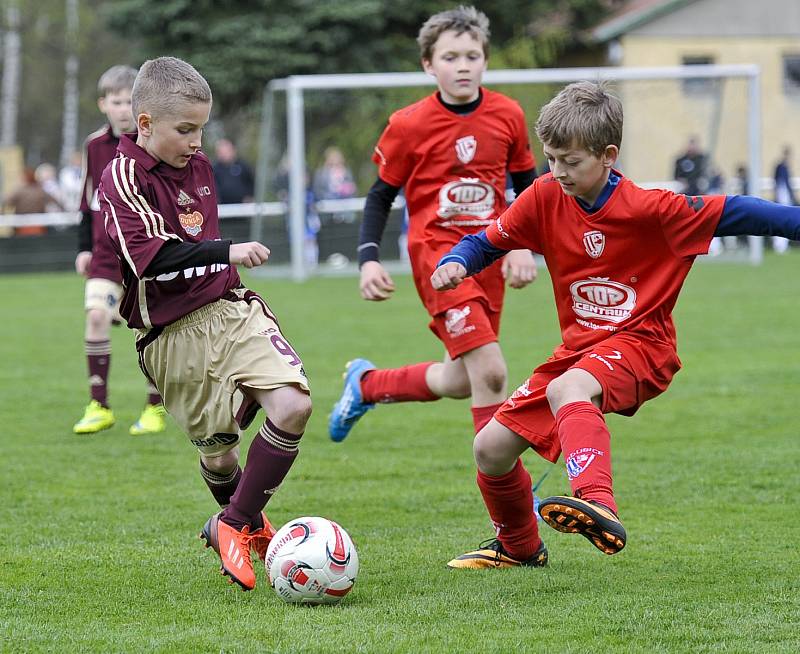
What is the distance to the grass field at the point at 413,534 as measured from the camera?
146 inches

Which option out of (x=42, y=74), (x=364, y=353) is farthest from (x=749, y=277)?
(x=42, y=74)

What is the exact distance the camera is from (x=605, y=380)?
13.3 feet

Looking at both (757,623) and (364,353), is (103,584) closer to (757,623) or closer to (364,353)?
(757,623)

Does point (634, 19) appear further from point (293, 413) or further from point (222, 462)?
point (293, 413)

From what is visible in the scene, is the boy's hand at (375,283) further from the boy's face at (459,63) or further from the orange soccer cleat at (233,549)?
the orange soccer cleat at (233,549)

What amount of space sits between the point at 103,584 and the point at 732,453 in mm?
3563

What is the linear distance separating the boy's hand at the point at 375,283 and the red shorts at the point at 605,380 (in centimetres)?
134

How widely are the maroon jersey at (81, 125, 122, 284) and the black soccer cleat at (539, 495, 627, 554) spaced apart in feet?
14.8

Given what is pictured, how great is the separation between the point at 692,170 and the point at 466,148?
15.2 m

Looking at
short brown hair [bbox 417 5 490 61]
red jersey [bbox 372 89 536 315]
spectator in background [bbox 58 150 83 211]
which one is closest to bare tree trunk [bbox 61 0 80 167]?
spectator in background [bbox 58 150 83 211]

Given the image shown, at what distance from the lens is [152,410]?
7.73 metres

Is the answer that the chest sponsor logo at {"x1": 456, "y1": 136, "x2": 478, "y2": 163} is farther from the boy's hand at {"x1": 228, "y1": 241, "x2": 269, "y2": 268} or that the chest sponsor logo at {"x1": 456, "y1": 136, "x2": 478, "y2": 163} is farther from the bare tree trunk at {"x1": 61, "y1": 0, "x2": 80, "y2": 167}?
the bare tree trunk at {"x1": 61, "y1": 0, "x2": 80, "y2": 167}

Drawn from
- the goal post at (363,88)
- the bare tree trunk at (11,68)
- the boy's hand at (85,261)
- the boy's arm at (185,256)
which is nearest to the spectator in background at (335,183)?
the goal post at (363,88)

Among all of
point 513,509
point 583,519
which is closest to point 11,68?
point 513,509
